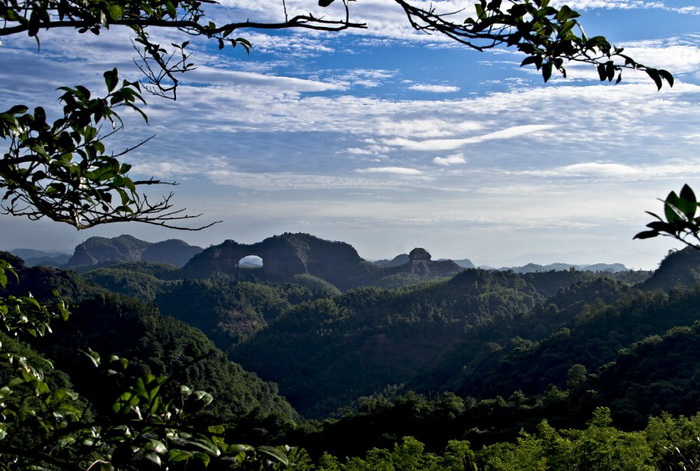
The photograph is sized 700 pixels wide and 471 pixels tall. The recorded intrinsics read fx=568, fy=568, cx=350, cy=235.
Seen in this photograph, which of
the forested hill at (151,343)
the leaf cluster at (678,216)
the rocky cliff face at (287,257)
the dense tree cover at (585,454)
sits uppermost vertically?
the leaf cluster at (678,216)

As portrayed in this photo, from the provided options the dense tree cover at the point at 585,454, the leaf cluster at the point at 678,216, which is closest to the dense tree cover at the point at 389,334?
the dense tree cover at the point at 585,454

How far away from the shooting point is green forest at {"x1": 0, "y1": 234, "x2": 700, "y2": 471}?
10.8m

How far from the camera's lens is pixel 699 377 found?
2848 cm

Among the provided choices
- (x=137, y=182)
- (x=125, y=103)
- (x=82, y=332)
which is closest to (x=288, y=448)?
(x=137, y=182)

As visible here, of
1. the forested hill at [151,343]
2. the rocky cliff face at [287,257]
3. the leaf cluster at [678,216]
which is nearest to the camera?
the leaf cluster at [678,216]

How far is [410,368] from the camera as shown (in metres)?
75.8

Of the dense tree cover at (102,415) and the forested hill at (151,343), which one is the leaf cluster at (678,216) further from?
the forested hill at (151,343)

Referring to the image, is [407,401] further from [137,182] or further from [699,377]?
[137,182]

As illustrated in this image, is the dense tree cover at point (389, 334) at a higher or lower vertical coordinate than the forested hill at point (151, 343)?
lower

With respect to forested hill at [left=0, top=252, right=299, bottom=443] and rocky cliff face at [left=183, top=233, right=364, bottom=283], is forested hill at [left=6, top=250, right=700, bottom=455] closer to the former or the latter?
forested hill at [left=0, top=252, right=299, bottom=443]

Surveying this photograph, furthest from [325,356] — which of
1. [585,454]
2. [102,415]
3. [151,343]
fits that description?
[102,415]

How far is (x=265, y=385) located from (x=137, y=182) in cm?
5883

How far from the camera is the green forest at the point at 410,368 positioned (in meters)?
10.8

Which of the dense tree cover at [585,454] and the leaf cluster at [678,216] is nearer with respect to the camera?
the leaf cluster at [678,216]
